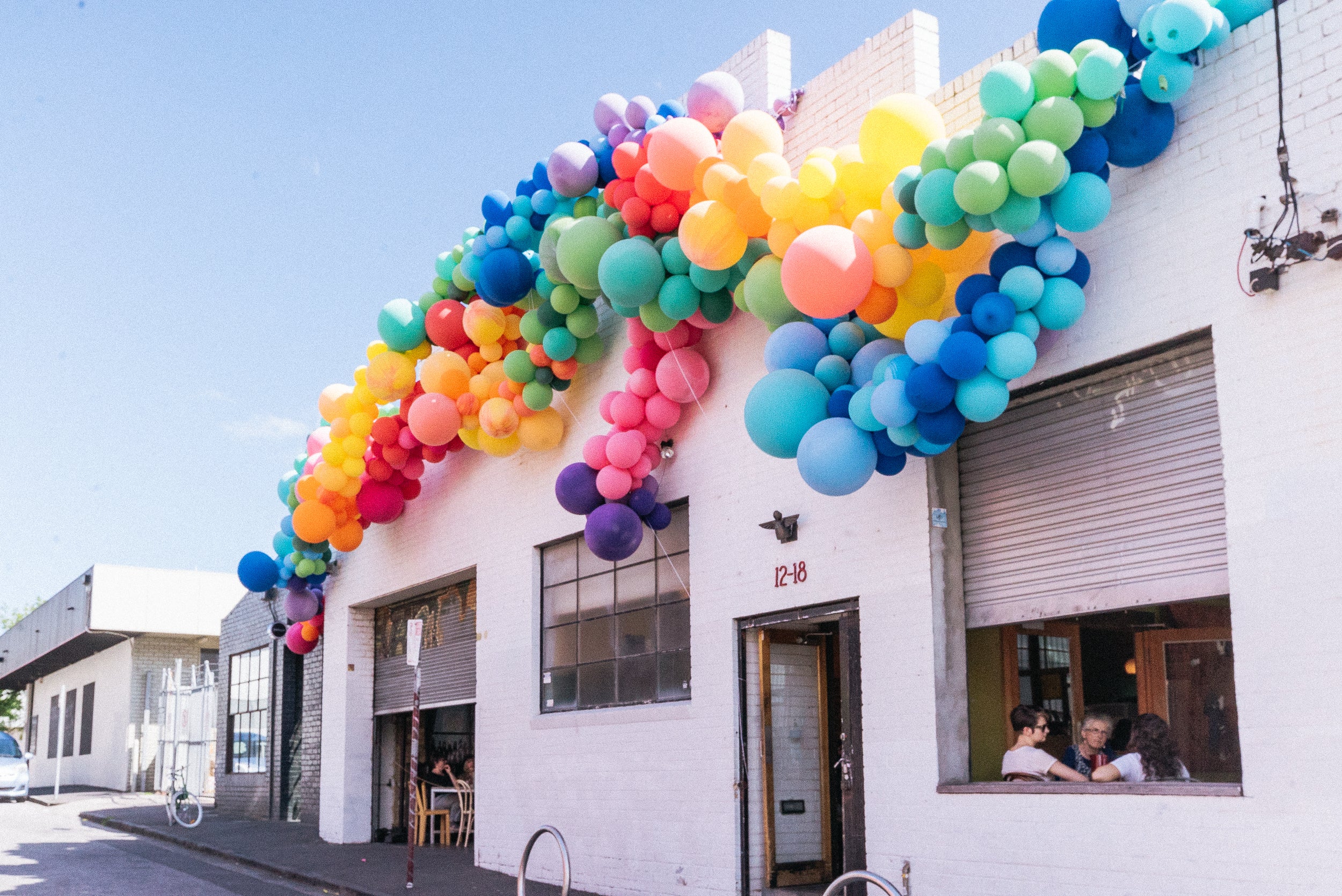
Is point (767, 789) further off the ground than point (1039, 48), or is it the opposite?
point (1039, 48)

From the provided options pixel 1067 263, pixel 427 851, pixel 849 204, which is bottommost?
pixel 427 851

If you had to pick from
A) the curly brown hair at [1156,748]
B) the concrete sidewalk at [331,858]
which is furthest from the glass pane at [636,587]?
the curly brown hair at [1156,748]

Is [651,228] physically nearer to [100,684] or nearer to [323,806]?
[323,806]

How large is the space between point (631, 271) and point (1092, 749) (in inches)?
183

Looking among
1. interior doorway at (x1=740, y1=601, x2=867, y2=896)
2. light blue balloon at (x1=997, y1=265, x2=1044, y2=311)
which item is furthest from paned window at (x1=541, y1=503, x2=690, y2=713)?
light blue balloon at (x1=997, y1=265, x2=1044, y2=311)

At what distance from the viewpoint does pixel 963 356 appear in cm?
683

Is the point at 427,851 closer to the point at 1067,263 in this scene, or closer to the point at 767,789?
the point at 767,789

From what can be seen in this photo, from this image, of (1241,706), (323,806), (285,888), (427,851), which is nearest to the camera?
(1241,706)

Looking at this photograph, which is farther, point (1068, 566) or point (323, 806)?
point (323, 806)

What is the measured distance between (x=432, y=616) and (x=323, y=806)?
3.53m

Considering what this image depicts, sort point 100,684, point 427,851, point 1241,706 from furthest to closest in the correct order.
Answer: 1. point 100,684
2. point 427,851
3. point 1241,706

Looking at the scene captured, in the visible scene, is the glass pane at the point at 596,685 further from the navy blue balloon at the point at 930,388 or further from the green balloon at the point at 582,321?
the navy blue balloon at the point at 930,388

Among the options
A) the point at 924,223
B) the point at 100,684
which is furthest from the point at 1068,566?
the point at 100,684

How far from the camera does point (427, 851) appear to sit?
15047mm
